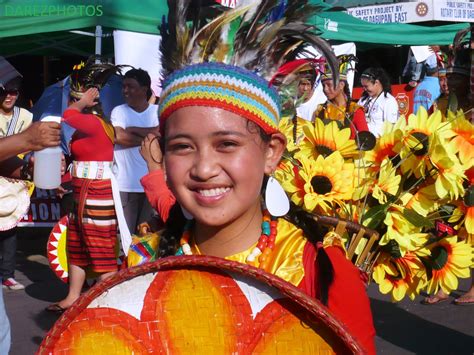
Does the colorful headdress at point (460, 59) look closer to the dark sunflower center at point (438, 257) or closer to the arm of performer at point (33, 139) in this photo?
the dark sunflower center at point (438, 257)

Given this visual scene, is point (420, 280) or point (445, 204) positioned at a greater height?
point (445, 204)

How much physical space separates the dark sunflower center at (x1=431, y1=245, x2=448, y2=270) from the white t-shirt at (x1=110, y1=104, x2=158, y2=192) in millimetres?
4156

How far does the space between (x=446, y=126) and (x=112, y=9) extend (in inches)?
211

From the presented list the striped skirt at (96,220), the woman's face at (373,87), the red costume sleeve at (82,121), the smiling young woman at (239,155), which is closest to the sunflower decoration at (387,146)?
the smiling young woman at (239,155)

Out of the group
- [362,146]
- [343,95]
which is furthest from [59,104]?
[362,146]

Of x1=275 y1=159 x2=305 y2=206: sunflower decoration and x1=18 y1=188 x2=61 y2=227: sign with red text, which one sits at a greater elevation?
x1=275 y1=159 x2=305 y2=206: sunflower decoration

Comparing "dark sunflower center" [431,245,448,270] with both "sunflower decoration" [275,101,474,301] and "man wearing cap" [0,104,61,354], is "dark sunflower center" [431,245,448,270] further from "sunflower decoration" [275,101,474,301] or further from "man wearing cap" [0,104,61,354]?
"man wearing cap" [0,104,61,354]

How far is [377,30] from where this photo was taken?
11.2 meters

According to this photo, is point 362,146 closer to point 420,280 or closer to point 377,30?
point 420,280

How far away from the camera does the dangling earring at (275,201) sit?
83.4 inches

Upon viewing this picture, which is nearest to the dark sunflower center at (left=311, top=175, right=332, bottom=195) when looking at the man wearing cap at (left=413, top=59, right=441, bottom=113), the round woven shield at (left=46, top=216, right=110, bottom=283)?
the round woven shield at (left=46, top=216, right=110, bottom=283)

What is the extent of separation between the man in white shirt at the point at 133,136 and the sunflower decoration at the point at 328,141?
390 centimetres

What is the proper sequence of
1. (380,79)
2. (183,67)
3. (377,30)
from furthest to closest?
(377,30), (380,79), (183,67)

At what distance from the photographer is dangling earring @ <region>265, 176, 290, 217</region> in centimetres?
212
